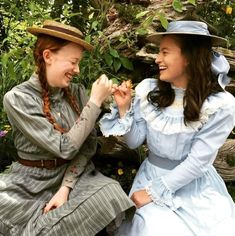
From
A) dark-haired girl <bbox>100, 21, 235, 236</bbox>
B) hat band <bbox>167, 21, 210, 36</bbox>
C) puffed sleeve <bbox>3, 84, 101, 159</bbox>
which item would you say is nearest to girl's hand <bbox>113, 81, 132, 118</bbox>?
dark-haired girl <bbox>100, 21, 235, 236</bbox>

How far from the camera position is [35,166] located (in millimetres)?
2594

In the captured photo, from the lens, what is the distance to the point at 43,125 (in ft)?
8.00

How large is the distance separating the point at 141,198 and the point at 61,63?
92 cm

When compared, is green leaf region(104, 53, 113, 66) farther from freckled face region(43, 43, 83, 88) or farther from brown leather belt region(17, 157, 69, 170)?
brown leather belt region(17, 157, 69, 170)

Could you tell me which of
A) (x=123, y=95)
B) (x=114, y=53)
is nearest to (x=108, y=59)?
(x=114, y=53)

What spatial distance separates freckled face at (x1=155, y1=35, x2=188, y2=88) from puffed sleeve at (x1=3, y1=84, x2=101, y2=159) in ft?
1.59

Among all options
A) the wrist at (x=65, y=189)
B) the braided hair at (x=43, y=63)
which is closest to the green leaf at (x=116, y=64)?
the braided hair at (x=43, y=63)

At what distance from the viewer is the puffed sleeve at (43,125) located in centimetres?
243

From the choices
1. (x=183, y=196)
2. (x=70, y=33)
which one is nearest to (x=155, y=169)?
(x=183, y=196)

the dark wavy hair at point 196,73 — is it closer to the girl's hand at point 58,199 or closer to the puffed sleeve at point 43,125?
the puffed sleeve at point 43,125

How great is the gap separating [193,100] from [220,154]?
123 cm

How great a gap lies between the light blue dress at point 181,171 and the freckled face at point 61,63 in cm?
40

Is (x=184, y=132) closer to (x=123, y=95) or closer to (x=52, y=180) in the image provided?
(x=123, y=95)

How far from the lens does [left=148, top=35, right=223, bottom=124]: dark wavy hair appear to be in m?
2.59
